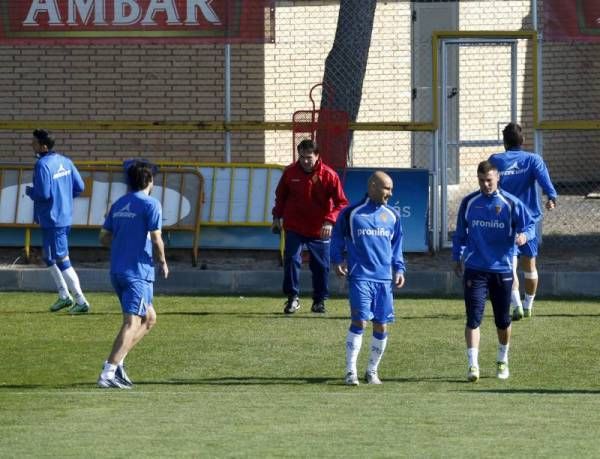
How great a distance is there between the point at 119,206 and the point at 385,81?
11192mm

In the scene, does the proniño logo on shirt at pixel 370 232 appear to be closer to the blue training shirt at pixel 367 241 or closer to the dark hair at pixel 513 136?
the blue training shirt at pixel 367 241

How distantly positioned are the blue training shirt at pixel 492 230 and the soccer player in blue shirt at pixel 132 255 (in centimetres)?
237

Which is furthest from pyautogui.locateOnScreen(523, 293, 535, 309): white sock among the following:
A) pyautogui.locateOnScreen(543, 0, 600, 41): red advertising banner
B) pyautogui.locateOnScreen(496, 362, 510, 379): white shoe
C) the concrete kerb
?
pyautogui.locateOnScreen(543, 0, 600, 41): red advertising banner

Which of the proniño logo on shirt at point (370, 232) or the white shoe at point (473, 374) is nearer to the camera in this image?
the proniño logo on shirt at point (370, 232)

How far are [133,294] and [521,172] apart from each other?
15.3 feet

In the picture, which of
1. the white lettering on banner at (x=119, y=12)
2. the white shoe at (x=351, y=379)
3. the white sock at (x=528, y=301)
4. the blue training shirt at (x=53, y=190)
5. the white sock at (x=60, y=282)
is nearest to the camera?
the white shoe at (x=351, y=379)

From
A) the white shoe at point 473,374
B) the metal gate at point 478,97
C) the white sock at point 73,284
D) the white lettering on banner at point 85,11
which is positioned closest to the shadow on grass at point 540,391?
the white shoe at point 473,374

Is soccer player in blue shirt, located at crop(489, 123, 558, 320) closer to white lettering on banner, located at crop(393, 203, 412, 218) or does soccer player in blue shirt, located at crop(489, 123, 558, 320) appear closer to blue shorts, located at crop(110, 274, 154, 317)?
white lettering on banner, located at crop(393, 203, 412, 218)

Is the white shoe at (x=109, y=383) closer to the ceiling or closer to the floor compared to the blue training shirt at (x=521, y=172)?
closer to the floor

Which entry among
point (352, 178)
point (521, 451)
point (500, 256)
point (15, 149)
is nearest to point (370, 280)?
point (500, 256)

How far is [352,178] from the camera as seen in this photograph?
1834cm

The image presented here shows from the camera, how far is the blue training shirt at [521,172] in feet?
46.9

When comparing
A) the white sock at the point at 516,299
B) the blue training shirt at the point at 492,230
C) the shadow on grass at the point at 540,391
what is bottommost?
the shadow on grass at the point at 540,391

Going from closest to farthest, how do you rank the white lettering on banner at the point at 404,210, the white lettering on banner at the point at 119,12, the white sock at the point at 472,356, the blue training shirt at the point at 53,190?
the white sock at the point at 472,356
the blue training shirt at the point at 53,190
the white lettering on banner at the point at 404,210
the white lettering on banner at the point at 119,12
